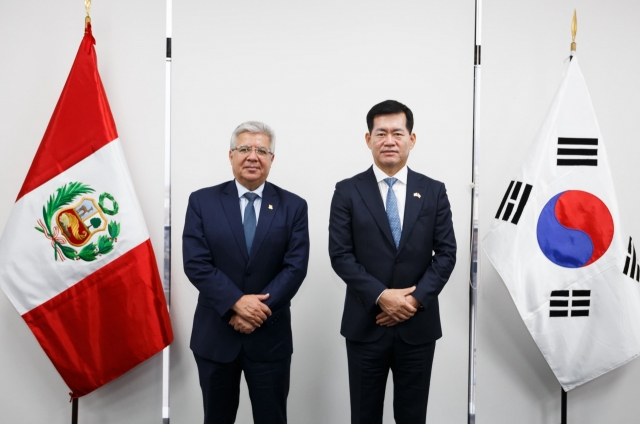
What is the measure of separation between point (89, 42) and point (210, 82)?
2.14 ft

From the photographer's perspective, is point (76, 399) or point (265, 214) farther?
point (76, 399)

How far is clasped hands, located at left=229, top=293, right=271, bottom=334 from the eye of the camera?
83.0 inches

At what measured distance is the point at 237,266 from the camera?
7.25 ft

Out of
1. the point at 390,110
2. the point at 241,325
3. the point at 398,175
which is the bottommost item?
the point at 241,325

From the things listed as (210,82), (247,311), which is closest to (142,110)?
(210,82)

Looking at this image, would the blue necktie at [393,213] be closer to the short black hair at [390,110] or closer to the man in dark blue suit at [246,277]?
the short black hair at [390,110]

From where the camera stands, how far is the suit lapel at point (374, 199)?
2.18 m

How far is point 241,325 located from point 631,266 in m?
2.04

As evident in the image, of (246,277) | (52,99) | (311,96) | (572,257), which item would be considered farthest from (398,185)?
(52,99)

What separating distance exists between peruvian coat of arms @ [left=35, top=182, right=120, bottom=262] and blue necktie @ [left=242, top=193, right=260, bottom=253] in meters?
0.82

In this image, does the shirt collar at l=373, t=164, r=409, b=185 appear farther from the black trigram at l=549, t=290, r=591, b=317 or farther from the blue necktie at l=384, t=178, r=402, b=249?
the black trigram at l=549, t=290, r=591, b=317

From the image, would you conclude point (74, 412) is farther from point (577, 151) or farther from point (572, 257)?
point (577, 151)

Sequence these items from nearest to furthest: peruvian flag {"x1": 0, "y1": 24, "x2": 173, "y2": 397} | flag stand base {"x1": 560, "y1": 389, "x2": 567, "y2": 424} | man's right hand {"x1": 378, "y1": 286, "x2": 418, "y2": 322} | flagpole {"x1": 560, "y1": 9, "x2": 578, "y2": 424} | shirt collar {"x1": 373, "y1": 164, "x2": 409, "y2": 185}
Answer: man's right hand {"x1": 378, "y1": 286, "x2": 418, "y2": 322}
shirt collar {"x1": 373, "y1": 164, "x2": 409, "y2": 185}
peruvian flag {"x1": 0, "y1": 24, "x2": 173, "y2": 397}
flagpole {"x1": 560, "y1": 9, "x2": 578, "y2": 424}
flag stand base {"x1": 560, "y1": 389, "x2": 567, "y2": 424}

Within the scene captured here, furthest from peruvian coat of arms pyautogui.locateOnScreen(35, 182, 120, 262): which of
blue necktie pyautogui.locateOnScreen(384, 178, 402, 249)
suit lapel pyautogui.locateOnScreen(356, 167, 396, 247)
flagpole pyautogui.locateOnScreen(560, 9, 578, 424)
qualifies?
flagpole pyautogui.locateOnScreen(560, 9, 578, 424)
